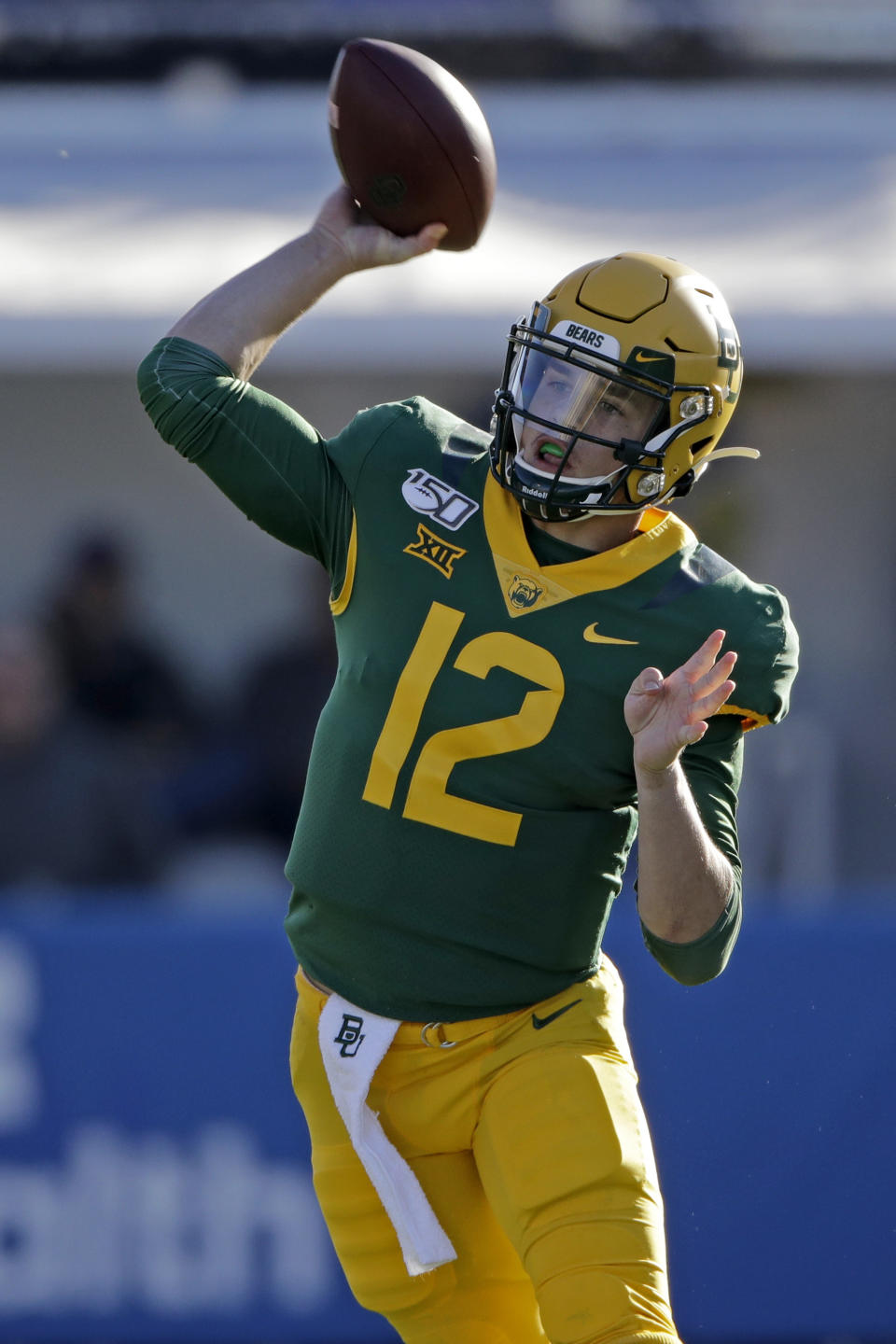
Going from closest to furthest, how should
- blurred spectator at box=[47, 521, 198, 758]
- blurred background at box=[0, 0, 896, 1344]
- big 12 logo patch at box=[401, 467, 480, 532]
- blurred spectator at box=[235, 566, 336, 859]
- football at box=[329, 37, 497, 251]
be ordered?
big 12 logo patch at box=[401, 467, 480, 532]
football at box=[329, 37, 497, 251]
blurred background at box=[0, 0, 896, 1344]
blurred spectator at box=[235, 566, 336, 859]
blurred spectator at box=[47, 521, 198, 758]

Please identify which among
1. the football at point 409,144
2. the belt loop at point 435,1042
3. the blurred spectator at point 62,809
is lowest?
the blurred spectator at point 62,809

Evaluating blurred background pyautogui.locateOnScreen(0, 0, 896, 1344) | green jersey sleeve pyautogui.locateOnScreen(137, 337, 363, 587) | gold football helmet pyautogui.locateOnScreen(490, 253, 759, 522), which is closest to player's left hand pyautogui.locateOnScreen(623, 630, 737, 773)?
gold football helmet pyautogui.locateOnScreen(490, 253, 759, 522)

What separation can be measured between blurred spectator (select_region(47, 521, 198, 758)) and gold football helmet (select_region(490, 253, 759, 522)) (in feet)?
13.6

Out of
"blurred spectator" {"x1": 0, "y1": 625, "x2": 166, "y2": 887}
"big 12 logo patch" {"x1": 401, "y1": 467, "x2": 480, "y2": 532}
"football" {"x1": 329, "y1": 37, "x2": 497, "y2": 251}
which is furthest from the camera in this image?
"blurred spectator" {"x1": 0, "y1": 625, "x2": 166, "y2": 887}

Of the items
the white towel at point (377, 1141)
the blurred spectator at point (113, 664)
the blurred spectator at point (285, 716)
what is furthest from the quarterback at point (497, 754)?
the blurred spectator at point (113, 664)

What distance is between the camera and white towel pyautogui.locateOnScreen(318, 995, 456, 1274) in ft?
8.81

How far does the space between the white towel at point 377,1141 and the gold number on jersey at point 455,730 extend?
1.13ft

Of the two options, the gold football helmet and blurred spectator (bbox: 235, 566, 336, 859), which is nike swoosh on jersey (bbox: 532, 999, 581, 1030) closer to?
the gold football helmet

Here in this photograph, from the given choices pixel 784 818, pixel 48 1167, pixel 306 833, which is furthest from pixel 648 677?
pixel 784 818

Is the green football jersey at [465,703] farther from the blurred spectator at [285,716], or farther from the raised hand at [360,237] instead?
the blurred spectator at [285,716]

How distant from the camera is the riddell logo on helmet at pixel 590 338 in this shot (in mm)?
2693

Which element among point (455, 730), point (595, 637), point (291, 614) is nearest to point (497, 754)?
point (455, 730)

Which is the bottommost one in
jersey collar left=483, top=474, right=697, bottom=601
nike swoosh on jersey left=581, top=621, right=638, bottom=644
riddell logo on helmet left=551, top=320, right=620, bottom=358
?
nike swoosh on jersey left=581, top=621, right=638, bottom=644

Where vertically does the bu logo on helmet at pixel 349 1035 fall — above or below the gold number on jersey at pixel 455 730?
below
